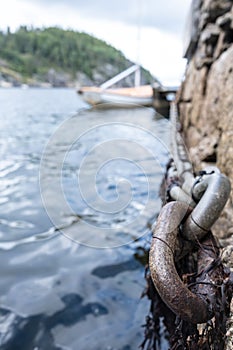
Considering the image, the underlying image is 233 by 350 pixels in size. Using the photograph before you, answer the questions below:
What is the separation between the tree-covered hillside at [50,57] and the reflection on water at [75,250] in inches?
2760

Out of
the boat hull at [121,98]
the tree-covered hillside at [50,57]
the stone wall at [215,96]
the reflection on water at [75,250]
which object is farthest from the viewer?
the tree-covered hillside at [50,57]

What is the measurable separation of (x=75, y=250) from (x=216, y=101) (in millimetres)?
2631

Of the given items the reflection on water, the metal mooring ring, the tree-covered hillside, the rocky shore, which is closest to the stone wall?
the rocky shore

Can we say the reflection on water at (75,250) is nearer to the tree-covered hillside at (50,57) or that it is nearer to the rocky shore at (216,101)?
the rocky shore at (216,101)

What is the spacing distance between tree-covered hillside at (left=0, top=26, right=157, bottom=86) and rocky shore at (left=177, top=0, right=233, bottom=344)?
71845mm

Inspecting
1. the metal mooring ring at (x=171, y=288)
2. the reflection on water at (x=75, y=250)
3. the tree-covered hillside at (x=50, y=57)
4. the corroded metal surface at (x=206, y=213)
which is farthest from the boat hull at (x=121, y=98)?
the tree-covered hillside at (x=50, y=57)

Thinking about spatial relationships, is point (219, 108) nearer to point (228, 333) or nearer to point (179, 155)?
point (179, 155)

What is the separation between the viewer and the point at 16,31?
102750 millimetres

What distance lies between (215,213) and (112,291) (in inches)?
76.0

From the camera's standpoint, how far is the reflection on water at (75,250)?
9.12 ft

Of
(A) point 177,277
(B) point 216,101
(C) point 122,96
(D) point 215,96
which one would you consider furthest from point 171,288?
(C) point 122,96

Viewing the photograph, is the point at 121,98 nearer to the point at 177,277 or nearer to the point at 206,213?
the point at 206,213

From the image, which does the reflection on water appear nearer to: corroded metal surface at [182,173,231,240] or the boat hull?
corroded metal surface at [182,173,231,240]

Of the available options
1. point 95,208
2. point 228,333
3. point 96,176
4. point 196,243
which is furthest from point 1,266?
point 96,176
